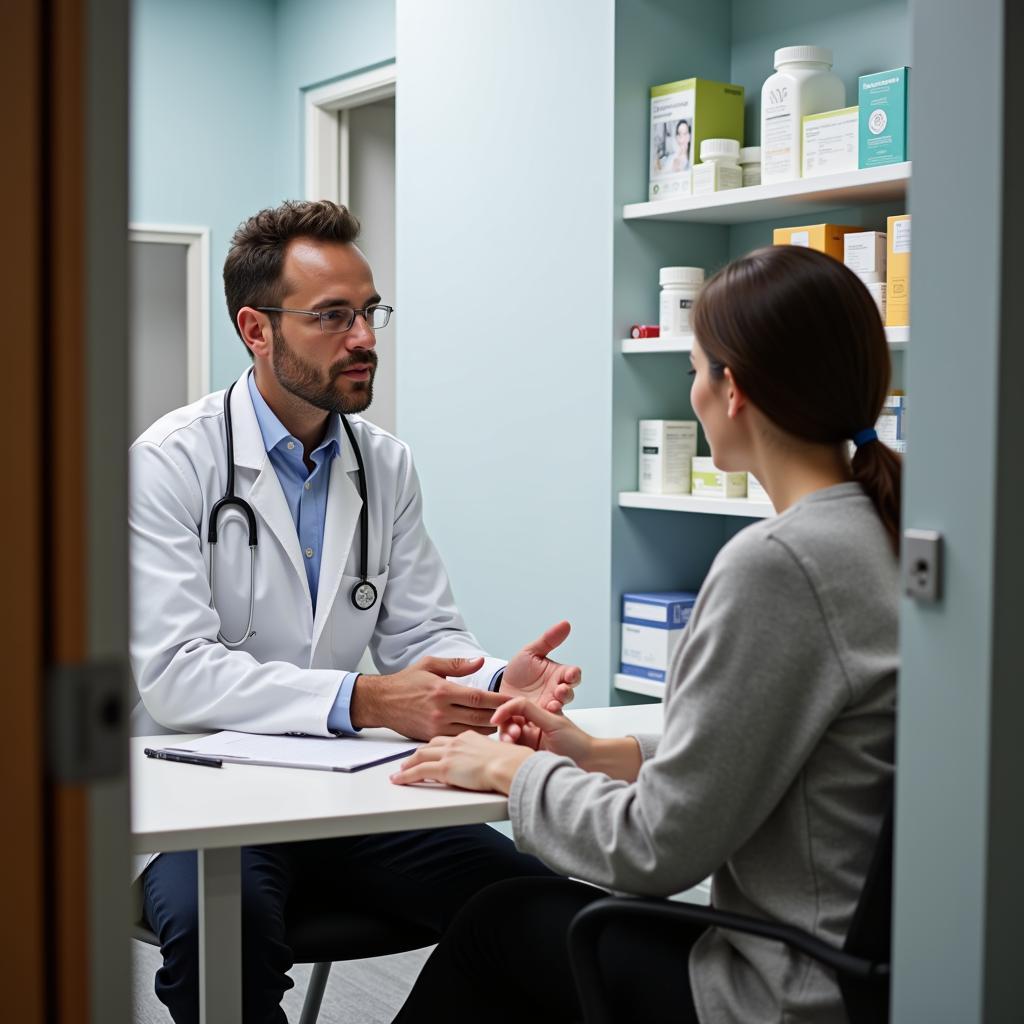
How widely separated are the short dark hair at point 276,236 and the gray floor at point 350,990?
1.30 m

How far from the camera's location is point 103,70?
0.80 m

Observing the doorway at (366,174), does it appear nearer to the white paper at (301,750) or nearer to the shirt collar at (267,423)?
the shirt collar at (267,423)

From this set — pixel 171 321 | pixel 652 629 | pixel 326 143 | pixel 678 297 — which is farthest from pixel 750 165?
pixel 171 321

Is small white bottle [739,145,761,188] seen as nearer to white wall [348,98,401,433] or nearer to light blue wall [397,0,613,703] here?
light blue wall [397,0,613,703]

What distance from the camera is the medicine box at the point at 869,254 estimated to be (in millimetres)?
2605

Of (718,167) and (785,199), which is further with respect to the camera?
(718,167)

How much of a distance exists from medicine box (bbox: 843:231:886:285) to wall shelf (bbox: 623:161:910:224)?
0.32ft

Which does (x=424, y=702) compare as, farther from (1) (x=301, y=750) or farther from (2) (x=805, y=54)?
(2) (x=805, y=54)

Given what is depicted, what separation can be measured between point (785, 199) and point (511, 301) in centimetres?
90

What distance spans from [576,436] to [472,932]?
1.85m

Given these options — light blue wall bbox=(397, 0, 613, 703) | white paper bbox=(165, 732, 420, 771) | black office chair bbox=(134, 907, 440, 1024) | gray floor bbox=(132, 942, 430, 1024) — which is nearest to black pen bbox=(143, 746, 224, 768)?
white paper bbox=(165, 732, 420, 771)

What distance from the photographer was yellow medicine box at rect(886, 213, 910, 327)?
2.54m

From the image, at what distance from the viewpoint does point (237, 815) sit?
1.41 metres

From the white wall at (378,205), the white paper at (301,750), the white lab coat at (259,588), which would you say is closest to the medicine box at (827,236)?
the white lab coat at (259,588)
